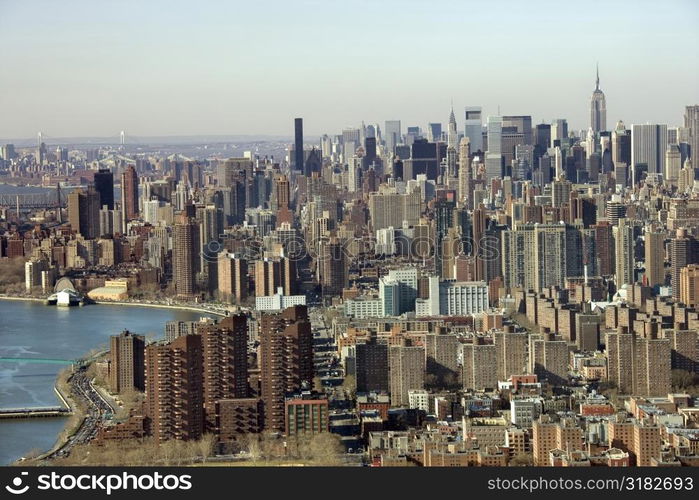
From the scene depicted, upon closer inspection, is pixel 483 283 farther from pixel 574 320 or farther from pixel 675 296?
pixel 574 320

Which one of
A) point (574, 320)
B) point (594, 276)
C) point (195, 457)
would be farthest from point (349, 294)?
point (195, 457)

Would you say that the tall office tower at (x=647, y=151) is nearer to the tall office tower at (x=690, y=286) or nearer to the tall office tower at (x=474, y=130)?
the tall office tower at (x=474, y=130)

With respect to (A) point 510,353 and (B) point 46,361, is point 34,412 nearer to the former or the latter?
(B) point 46,361

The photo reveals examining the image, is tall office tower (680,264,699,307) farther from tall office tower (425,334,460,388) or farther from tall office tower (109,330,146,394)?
tall office tower (109,330,146,394)

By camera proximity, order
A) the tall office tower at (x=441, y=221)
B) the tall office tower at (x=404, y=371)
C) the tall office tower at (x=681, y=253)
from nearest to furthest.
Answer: the tall office tower at (x=404, y=371) < the tall office tower at (x=681, y=253) < the tall office tower at (x=441, y=221)

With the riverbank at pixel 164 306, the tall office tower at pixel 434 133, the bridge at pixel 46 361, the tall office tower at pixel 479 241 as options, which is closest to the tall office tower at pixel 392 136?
the tall office tower at pixel 434 133
